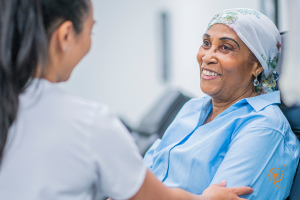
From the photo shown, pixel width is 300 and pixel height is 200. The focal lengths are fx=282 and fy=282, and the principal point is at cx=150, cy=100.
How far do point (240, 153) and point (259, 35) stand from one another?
1.80ft

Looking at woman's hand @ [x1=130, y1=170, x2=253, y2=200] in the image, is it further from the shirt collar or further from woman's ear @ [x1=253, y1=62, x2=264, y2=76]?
woman's ear @ [x1=253, y1=62, x2=264, y2=76]

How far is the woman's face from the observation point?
1289 millimetres

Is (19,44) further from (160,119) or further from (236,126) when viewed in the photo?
(160,119)

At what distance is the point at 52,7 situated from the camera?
2.14ft

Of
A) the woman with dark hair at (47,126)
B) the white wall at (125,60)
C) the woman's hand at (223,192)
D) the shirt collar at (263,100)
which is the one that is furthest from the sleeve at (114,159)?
the white wall at (125,60)

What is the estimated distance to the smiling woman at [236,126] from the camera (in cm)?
105

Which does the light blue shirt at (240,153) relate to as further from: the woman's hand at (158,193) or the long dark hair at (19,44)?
the long dark hair at (19,44)

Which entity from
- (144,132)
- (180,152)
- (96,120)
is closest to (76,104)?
(96,120)

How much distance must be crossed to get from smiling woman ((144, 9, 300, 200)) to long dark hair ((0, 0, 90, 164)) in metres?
0.76

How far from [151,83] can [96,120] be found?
3.98m

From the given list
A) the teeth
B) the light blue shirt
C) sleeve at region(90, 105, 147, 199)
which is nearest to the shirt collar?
the light blue shirt

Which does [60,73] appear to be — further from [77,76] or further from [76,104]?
[77,76]

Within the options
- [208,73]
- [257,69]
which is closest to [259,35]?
[257,69]

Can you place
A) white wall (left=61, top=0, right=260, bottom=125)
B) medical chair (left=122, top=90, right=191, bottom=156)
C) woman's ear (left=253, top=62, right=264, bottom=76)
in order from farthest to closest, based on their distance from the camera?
1. white wall (left=61, top=0, right=260, bottom=125)
2. medical chair (left=122, top=90, right=191, bottom=156)
3. woman's ear (left=253, top=62, right=264, bottom=76)
